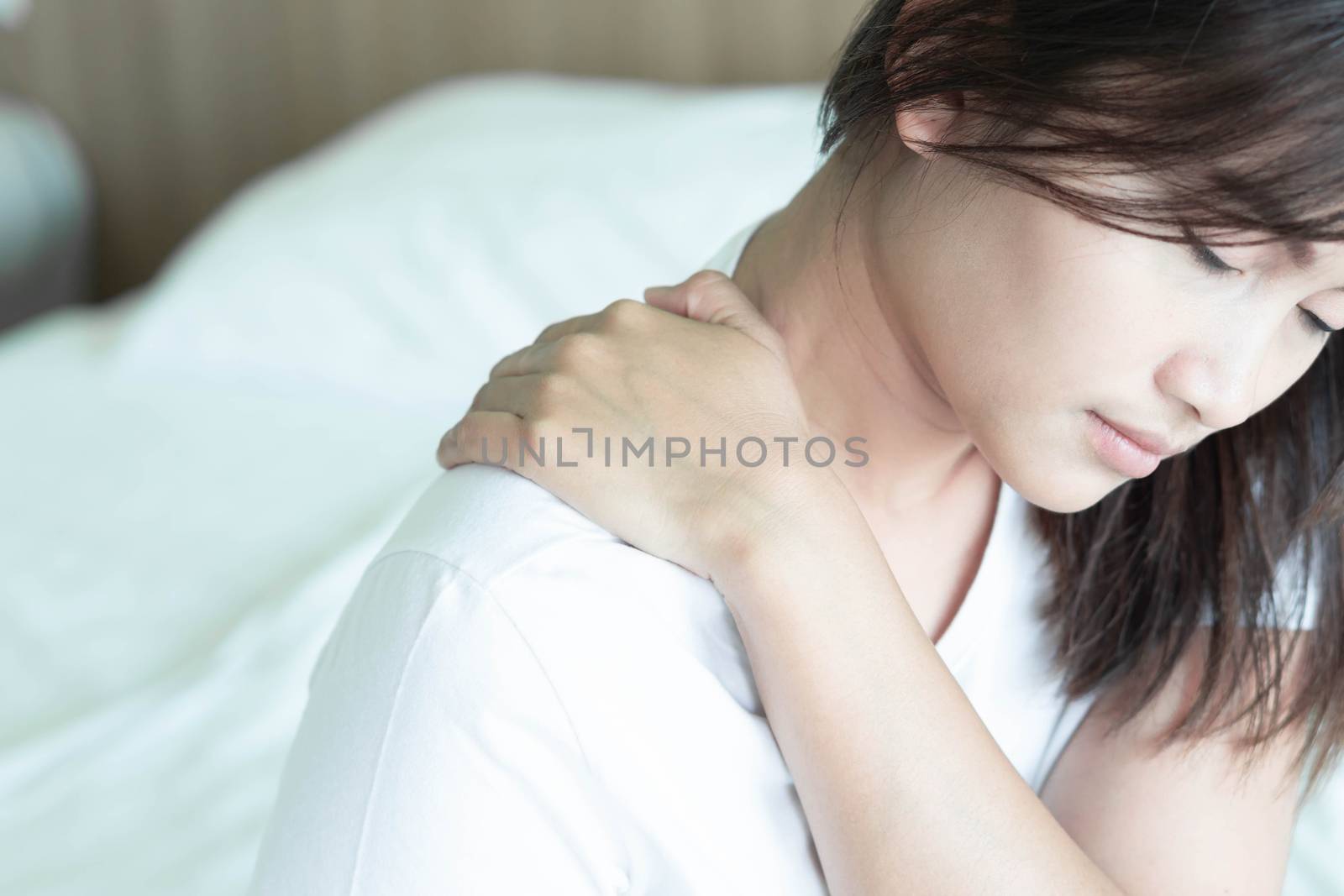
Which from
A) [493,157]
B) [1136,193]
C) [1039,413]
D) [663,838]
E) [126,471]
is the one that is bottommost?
[126,471]

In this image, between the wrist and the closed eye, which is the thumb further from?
the closed eye

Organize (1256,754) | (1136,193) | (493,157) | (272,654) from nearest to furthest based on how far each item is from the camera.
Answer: (1136,193) < (1256,754) < (272,654) < (493,157)

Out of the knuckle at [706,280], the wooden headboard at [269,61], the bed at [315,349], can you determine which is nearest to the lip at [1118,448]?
the knuckle at [706,280]

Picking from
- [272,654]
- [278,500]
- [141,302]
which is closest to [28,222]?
[141,302]

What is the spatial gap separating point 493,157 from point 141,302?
0.51m

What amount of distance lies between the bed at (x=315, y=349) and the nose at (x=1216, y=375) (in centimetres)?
77

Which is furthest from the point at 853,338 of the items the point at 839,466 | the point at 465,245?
the point at 465,245

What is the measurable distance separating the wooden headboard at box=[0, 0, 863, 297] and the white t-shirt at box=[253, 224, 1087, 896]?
131 cm

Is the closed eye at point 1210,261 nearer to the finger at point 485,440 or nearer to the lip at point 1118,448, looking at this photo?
the lip at point 1118,448

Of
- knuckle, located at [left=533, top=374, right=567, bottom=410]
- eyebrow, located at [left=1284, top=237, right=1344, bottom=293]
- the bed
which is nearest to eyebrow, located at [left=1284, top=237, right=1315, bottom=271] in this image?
eyebrow, located at [left=1284, top=237, right=1344, bottom=293]

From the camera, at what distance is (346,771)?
0.54 m

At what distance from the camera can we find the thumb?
0.65 m

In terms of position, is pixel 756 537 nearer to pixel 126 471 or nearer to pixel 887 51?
pixel 887 51

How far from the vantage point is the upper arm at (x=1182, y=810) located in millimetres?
696
